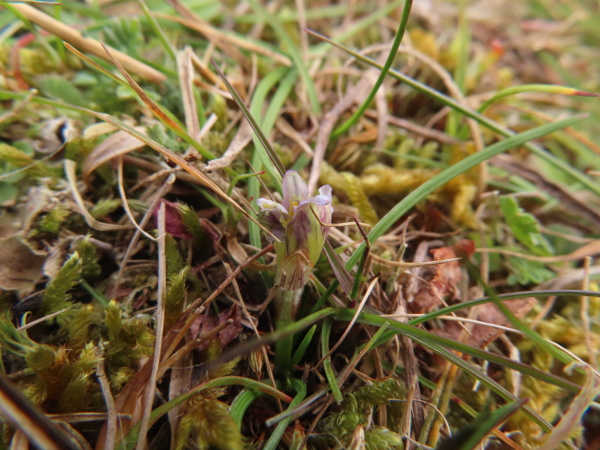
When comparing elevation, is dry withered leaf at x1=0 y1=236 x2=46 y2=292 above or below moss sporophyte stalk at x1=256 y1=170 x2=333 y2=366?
below

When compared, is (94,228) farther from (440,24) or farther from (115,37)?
(440,24)

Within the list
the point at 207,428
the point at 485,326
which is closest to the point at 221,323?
the point at 207,428

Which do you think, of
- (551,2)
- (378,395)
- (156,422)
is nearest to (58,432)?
(156,422)

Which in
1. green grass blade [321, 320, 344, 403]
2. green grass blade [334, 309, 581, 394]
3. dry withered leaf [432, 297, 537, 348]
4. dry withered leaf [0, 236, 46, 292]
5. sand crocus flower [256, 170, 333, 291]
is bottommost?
dry withered leaf [0, 236, 46, 292]

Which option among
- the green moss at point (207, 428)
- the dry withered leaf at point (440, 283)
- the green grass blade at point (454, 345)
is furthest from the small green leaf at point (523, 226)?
the green moss at point (207, 428)

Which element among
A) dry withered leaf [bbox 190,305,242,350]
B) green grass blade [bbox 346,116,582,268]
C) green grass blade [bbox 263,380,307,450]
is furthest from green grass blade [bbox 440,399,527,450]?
dry withered leaf [bbox 190,305,242,350]

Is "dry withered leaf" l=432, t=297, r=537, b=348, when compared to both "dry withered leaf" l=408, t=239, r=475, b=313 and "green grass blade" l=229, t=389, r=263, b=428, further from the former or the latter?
"green grass blade" l=229, t=389, r=263, b=428
